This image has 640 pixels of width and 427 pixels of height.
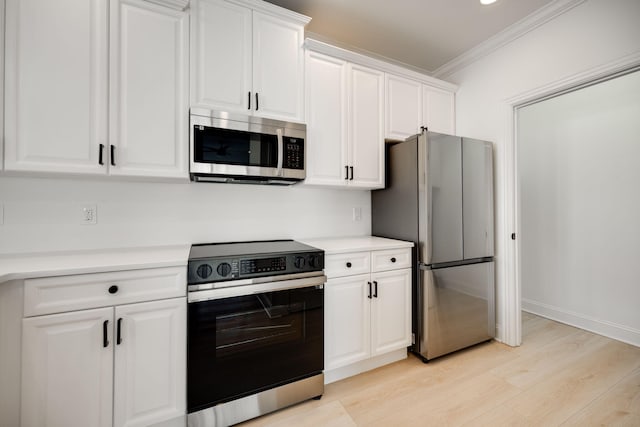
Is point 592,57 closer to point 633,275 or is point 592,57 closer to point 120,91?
point 633,275

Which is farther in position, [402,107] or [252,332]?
[402,107]

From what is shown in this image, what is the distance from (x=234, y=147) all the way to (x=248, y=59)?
2.11 feet

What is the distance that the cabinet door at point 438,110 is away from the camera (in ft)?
9.09

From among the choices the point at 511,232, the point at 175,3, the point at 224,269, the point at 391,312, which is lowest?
the point at 391,312

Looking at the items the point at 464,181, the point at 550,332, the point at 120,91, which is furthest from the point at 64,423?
the point at 550,332

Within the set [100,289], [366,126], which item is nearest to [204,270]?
[100,289]

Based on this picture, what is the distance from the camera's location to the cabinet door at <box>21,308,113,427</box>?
122 centimetres

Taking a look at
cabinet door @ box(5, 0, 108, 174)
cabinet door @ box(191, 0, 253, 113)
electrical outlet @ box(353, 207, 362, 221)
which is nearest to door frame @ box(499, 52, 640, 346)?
electrical outlet @ box(353, 207, 362, 221)

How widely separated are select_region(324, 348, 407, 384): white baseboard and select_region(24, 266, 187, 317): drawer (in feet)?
4.07

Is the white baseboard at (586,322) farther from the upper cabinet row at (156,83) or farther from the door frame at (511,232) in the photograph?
the upper cabinet row at (156,83)

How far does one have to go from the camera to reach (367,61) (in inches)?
95.0

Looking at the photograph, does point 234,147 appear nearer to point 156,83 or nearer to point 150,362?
point 156,83

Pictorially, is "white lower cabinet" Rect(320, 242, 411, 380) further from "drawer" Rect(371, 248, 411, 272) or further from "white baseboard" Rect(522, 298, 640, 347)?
"white baseboard" Rect(522, 298, 640, 347)

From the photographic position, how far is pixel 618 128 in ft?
8.73
